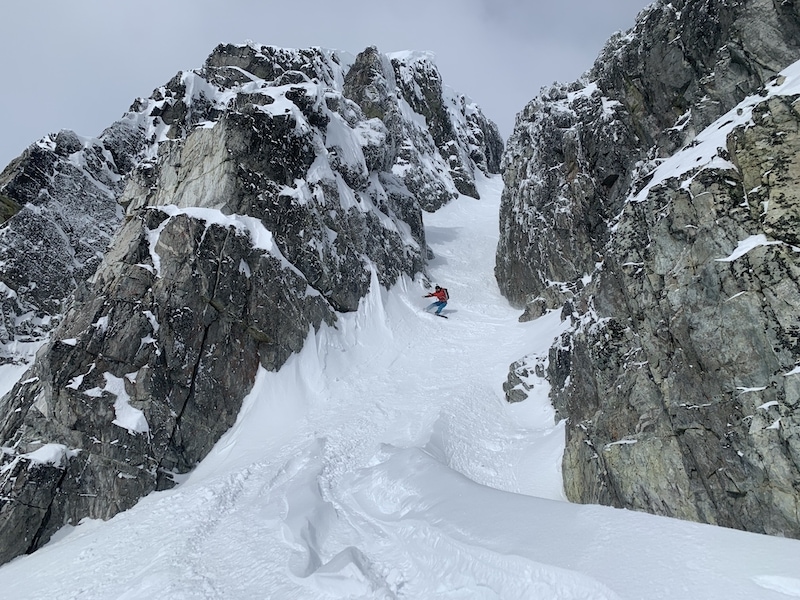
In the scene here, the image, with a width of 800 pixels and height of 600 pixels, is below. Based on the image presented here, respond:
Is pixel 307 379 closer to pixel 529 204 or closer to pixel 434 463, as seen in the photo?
pixel 434 463

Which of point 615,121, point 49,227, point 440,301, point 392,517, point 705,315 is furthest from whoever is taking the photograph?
point 49,227

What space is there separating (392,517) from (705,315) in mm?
8651

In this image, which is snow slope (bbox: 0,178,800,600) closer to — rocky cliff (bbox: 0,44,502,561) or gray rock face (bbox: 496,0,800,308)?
rocky cliff (bbox: 0,44,502,561)

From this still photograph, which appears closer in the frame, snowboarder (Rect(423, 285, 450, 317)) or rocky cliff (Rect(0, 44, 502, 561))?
rocky cliff (Rect(0, 44, 502, 561))

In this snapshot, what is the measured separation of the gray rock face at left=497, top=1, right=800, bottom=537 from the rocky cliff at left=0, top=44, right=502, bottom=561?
14844 millimetres

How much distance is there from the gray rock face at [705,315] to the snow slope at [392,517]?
2408 mm

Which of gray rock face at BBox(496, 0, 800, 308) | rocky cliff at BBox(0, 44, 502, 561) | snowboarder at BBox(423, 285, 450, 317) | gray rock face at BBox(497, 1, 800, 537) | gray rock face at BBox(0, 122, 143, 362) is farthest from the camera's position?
snowboarder at BBox(423, 285, 450, 317)

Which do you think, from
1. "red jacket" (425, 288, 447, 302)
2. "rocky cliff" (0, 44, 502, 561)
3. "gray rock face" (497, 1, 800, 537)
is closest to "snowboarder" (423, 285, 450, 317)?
"red jacket" (425, 288, 447, 302)

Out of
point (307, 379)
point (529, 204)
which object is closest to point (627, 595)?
point (307, 379)

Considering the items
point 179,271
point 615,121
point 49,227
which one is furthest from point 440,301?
point 49,227

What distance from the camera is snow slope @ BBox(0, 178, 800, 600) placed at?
7.60 meters

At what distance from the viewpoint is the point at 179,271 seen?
76.2 feet

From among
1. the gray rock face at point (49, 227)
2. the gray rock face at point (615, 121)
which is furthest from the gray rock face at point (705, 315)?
the gray rock face at point (49, 227)

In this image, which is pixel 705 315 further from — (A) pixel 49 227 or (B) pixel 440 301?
(A) pixel 49 227
